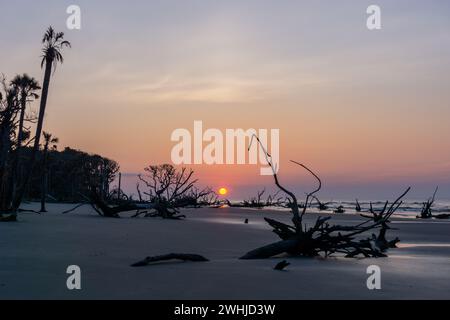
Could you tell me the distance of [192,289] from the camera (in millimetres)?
5734

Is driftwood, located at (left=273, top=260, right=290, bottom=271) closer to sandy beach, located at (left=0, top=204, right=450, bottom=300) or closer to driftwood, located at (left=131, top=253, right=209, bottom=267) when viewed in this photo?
sandy beach, located at (left=0, top=204, right=450, bottom=300)

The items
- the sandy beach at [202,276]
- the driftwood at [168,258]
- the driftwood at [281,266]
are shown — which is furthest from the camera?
the driftwood at [168,258]

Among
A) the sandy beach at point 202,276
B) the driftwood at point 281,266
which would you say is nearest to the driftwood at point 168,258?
the sandy beach at point 202,276

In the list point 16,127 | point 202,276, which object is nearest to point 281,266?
point 202,276

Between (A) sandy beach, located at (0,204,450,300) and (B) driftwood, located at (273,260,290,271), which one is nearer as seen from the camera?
(A) sandy beach, located at (0,204,450,300)

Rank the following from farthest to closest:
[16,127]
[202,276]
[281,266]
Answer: [16,127]
[281,266]
[202,276]

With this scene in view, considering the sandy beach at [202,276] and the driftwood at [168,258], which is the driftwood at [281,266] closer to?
the sandy beach at [202,276]

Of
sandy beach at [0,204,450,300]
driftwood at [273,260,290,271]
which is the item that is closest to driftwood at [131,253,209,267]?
sandy beach at [0,204,450,300]

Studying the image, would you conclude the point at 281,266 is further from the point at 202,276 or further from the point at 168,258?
the point at 168,258

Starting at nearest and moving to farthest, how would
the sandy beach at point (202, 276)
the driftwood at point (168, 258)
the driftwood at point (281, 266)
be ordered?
the sandy beach at point (202, 276), the driftwood at point (281, 266), the driftwood at point (168, 258)

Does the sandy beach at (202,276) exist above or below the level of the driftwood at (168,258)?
below

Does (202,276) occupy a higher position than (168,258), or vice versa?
(168,258)
